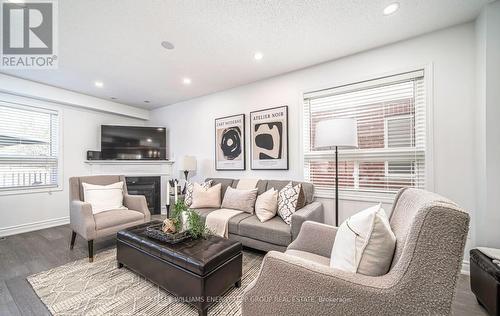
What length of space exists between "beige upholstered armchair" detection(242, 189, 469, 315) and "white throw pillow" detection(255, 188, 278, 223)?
1.38m

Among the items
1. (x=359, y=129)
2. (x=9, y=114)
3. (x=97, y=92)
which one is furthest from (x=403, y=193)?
(x=9, y=114)

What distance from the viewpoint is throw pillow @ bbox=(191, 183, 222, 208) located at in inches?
118

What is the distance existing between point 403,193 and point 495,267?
0.83 metres

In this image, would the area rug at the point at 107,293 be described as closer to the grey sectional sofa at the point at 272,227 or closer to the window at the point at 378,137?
the grey sectional sofa at the point at 272,227

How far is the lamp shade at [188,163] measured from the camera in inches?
149

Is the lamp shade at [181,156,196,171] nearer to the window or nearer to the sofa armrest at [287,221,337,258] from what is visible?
the window

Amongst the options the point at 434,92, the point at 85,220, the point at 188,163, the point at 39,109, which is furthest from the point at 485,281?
the point at 39,109

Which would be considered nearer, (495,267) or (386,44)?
(495,267)

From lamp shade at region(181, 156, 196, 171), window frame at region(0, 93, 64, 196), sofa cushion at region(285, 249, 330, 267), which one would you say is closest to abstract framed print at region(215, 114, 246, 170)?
lamp shade at region(181, 156, 196, 171)

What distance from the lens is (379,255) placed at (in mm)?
939

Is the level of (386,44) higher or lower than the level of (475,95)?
higher

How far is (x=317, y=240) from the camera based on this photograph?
1554mm

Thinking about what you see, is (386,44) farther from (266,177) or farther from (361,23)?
(266,177)

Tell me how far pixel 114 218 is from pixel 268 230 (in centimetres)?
192
